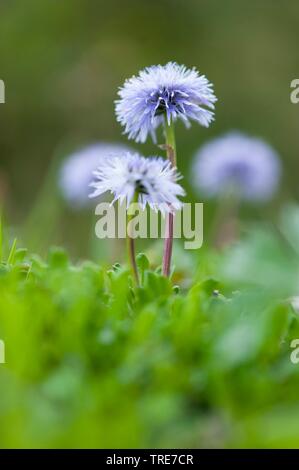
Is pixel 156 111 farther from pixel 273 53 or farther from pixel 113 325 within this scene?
pixel 273 53

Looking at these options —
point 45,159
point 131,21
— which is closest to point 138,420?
point 45,159

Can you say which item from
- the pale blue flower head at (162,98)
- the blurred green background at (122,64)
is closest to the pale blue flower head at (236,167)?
the pale blue flower head at (162,98)

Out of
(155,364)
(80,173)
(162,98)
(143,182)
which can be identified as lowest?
(155,364)

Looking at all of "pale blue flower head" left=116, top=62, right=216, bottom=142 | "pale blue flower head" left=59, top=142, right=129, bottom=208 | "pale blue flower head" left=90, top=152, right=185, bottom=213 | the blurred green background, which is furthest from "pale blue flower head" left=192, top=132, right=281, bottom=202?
the blurred green background

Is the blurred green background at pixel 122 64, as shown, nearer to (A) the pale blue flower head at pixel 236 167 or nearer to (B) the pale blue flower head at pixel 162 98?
(A) the pale blue flower head at pixel 236 167

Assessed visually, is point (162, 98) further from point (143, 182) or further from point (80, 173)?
point (80, 173)

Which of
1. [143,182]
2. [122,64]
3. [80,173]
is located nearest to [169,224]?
[143,182]
